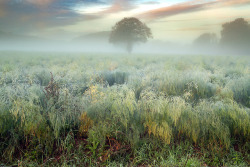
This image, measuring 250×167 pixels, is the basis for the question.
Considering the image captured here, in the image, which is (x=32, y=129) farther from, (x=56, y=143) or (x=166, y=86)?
(x=166, y=86)

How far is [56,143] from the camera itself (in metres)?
3.10

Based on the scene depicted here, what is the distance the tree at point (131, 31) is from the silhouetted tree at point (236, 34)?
71.6 feet

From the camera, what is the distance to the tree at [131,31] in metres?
43.6

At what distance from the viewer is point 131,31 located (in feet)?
143

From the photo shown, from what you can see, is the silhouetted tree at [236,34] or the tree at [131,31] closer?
the tree at [131,31]

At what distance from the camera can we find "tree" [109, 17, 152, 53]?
143 ft

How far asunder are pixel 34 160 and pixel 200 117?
3.22 meters

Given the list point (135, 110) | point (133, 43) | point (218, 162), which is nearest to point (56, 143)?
point (135, 110)

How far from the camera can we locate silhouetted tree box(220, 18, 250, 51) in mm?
44603

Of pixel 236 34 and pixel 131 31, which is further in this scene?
pixel 236 34

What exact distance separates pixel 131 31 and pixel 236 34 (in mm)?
28375

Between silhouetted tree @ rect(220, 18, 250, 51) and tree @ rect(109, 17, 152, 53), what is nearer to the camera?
tree @ rect(109, 17, 152, 53)

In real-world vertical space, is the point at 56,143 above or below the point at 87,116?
below

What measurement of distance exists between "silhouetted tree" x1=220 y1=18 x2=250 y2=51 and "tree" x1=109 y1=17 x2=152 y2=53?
21.8 meters
